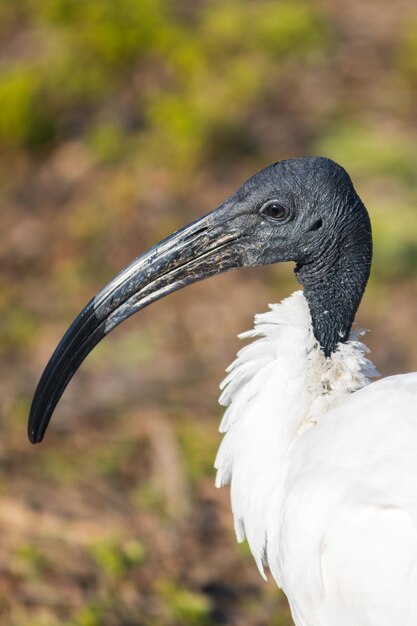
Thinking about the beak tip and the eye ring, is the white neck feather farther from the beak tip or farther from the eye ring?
the beak tip

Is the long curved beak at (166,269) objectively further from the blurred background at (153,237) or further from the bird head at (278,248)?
the blurred background at (153,237)

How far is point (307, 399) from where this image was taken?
3824 mm

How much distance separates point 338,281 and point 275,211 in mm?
338

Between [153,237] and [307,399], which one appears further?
[153,237]

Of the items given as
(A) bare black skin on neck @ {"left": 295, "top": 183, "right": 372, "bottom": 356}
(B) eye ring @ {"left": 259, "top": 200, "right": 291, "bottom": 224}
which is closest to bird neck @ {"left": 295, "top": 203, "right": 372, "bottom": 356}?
(A) bare black skin on neck @ {"left": 295, "top": 183, "right": 372, "bottom": 356}

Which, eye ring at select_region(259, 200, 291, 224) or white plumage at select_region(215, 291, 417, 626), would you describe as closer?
white plumage at select_region(215, 291, 417, 626)

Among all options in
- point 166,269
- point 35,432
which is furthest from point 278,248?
point 35,432

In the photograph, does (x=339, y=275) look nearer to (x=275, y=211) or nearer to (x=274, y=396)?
(x=275, y=211)

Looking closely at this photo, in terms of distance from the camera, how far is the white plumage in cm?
345

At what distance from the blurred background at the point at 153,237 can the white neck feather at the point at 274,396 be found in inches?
61.9

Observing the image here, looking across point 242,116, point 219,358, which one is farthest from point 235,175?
point 219,358

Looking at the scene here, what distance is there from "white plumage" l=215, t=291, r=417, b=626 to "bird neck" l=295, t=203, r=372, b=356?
6 cm

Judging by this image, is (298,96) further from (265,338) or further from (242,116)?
(265,338)

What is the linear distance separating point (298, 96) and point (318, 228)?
7405mm
